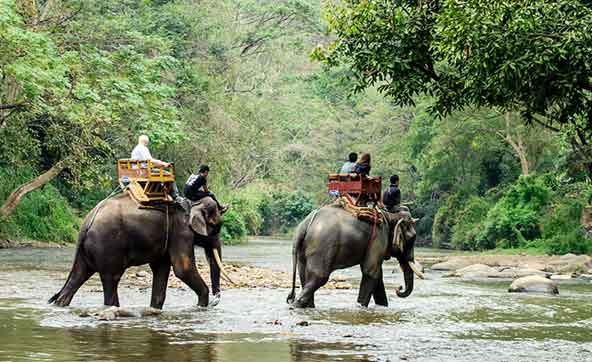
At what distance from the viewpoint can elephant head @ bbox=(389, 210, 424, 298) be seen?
16.9 m

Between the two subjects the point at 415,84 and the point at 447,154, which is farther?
the point at 447,154

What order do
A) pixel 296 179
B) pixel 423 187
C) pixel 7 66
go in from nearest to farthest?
pixel 7 66, pixel 423 187, pixel 296 179

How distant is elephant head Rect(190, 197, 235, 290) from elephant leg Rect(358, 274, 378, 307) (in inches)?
83.2

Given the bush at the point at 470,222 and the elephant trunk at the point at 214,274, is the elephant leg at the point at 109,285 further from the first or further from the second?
the bush at the point at 470,222

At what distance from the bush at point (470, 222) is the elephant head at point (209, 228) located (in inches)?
1098

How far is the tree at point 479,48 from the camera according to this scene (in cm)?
1127

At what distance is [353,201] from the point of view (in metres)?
16.4

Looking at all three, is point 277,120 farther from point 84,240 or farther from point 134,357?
point 134,357

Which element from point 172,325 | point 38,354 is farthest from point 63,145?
point 38,354

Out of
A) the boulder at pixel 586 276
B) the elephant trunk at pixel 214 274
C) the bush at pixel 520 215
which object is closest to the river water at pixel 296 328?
the elephant trunk at pixel 214 274

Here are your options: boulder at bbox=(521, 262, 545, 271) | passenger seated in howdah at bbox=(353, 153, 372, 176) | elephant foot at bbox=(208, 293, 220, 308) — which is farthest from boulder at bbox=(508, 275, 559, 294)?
boulder at bbox=(521, 262, 545, 271)

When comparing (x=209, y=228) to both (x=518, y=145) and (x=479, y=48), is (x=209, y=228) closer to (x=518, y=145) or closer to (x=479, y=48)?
(x=479, y=48)

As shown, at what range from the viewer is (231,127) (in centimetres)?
4062

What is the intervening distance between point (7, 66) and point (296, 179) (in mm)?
46243
